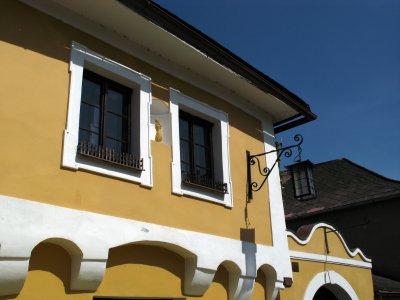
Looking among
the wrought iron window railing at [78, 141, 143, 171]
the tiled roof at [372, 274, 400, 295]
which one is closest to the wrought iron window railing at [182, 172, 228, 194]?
the wrought iron window railing at [78, 141, 143, 171]

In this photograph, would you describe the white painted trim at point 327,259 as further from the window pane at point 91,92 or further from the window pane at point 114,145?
the window pane at point 91,92

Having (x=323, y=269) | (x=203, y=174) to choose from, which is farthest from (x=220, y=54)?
(x=323, y=269)

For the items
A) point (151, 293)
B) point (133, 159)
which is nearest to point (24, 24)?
point (133, 159)

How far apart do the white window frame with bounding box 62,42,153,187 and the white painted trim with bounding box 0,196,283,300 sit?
2.08ft

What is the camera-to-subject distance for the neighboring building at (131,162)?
5426mm

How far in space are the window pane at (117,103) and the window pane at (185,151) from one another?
3.93 ft

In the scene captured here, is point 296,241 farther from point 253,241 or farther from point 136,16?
point 136,16

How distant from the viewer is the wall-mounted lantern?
31.4 ft

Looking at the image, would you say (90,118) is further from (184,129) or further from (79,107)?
(184,129)

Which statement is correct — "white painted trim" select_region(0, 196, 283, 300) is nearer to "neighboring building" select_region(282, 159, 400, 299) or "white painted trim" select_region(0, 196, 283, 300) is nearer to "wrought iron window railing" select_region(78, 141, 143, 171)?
"wrought iron window railing" select_region(78, 141, 143, 171)

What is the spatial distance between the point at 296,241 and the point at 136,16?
18.1 feet

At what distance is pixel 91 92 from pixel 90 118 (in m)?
0.41

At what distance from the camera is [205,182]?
25.4ft

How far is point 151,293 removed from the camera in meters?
6.48
